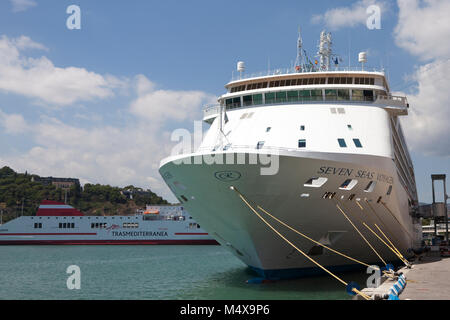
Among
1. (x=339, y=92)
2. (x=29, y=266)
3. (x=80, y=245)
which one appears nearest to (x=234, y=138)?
(x=339, y=92)

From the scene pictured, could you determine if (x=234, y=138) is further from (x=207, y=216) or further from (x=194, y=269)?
(x=194, y=269)

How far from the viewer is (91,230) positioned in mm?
57250

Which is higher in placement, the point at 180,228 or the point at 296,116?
the point at 296,116

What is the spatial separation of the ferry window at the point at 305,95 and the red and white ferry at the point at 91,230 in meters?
39.9

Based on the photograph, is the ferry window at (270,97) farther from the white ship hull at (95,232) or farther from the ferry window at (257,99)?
the white ship hull at (95,232)

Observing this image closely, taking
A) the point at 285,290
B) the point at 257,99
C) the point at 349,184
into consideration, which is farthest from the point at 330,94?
the point at 285,290

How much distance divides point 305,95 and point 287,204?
6.56 metres

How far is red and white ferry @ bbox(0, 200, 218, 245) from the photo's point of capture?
187ft

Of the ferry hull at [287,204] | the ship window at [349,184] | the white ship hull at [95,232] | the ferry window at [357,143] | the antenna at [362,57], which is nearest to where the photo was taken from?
the ferry hull at [287,204]

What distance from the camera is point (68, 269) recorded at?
2644 centimetres

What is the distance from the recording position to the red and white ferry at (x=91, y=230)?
5697cm

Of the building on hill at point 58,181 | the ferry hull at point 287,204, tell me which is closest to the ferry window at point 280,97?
the ferry hull at point 287,204

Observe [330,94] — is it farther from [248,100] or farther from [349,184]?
[349,184]

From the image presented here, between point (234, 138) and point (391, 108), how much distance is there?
7688 millimetres
